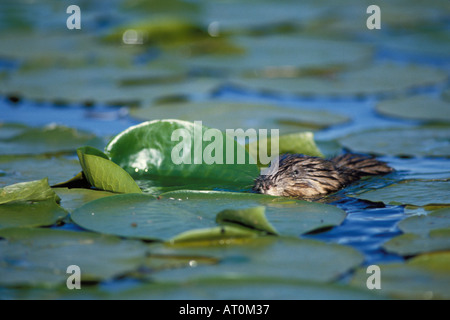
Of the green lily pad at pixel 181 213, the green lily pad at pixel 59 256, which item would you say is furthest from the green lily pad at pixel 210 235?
the green lily pad at pixel 59 256

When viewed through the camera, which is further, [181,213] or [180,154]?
[180,154]

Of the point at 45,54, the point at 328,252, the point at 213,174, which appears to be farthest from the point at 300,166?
the point at 45,54

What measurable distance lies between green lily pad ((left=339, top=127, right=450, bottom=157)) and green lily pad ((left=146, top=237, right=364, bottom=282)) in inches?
96.1

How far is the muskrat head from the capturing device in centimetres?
488

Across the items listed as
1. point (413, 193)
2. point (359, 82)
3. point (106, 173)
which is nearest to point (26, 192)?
point (106, 173)

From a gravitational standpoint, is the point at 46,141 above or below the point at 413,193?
above

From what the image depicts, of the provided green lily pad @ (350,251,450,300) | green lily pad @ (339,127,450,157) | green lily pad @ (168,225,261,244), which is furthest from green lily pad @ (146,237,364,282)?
green lily pad @ (339,127,450,157)

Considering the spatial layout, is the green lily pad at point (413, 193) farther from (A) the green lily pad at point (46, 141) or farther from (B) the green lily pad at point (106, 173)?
(A) the green lily pad at point (46, 141)

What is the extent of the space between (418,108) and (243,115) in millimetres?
2000

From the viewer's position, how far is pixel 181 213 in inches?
166

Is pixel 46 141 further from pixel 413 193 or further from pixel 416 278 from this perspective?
pixel 416 278

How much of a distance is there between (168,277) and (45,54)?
7.27 m

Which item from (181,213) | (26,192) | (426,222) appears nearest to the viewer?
(426,222)

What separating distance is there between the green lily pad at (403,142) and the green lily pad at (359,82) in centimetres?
158
